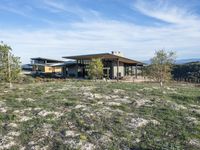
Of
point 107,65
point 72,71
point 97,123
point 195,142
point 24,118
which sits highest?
point 107,65

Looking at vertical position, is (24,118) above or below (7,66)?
below

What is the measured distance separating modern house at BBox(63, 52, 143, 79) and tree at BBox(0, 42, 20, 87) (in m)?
27.7

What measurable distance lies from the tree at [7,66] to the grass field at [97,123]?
24.4 feet

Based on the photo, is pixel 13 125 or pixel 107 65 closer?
pixel 13 125

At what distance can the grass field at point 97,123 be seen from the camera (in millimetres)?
10555

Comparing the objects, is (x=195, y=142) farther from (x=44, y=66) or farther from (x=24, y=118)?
(x=44, y=66)

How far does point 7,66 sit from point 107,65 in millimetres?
32326

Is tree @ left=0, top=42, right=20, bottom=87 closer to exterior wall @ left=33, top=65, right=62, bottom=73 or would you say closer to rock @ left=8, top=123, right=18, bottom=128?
rock @ left=8, top=123, right=18, bottom=128

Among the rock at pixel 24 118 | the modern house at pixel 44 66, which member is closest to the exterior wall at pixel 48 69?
the modern house at pixel 44 66

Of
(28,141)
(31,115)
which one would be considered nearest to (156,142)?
(28,141)

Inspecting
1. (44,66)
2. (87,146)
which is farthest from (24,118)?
(44,66)

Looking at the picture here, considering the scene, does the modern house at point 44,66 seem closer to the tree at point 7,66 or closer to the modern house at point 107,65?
the modern house at point 107,65

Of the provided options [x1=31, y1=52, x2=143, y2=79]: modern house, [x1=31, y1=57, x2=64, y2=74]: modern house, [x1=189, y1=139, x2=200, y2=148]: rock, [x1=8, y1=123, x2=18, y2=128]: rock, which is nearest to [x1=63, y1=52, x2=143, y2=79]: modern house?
[x1=31, y1=52, x2=143, y2=79]: modern house

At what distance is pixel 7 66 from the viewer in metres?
24.8
